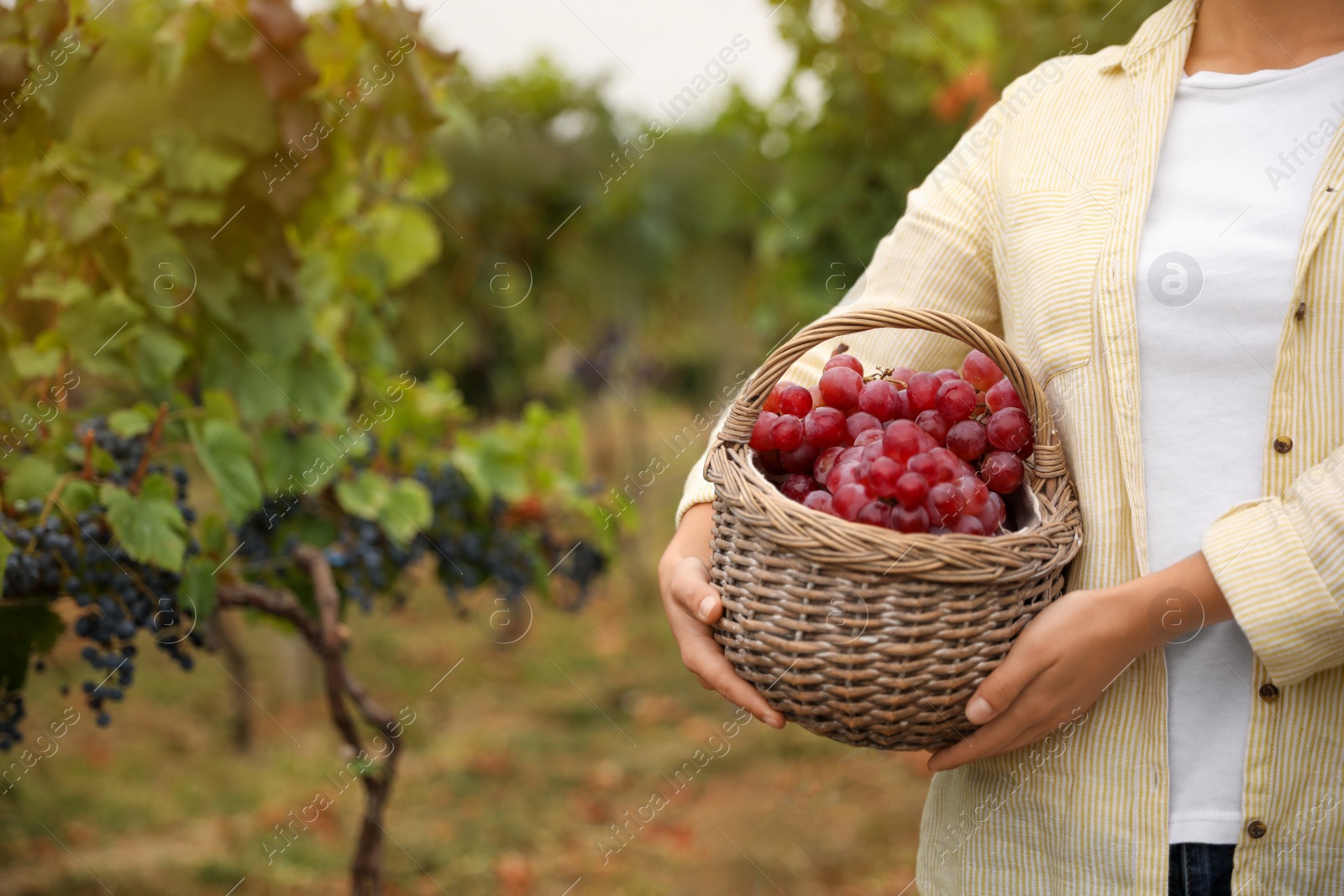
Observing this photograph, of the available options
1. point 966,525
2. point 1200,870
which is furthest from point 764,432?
point 1200,870

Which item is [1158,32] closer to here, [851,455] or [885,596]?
[851,455]

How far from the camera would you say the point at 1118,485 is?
975 mm

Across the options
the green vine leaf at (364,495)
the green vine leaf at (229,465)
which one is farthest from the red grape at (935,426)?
the green vine leaf at (364,495)

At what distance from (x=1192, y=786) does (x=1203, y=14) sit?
0.82m

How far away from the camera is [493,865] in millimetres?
3283

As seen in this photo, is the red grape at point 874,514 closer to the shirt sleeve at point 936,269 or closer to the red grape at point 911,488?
the red grape at point 911,488

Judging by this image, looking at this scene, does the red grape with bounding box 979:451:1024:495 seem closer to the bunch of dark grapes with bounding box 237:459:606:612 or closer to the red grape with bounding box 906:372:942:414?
the red grape with bounding box 906:372:942:414

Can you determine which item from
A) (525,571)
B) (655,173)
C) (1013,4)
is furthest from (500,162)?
(525,571)

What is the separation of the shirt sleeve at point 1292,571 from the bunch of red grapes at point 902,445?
202mm

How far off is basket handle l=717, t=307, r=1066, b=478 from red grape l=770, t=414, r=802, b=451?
38 millimetres

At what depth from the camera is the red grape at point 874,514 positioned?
909 mm

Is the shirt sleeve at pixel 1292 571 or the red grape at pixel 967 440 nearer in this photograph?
the shirt sleeve at pixel 1292 571

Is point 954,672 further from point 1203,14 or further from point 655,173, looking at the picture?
point 655,173

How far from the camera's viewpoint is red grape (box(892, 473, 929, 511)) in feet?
2.93
